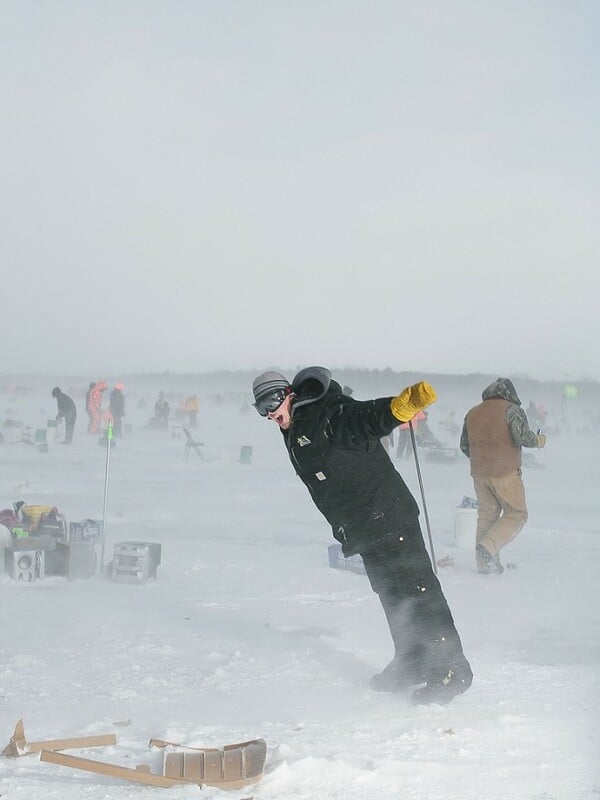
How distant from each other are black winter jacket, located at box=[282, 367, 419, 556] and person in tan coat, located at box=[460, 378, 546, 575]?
3.50 m

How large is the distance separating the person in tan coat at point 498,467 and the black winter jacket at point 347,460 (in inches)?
138

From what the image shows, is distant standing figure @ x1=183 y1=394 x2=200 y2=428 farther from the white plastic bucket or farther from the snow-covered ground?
the white plastic bucket

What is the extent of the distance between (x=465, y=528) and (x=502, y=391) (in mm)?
1828

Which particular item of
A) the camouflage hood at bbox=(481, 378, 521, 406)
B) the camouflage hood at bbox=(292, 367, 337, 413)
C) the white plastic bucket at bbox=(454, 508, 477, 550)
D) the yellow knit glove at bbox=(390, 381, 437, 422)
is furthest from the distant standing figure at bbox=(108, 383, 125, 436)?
the yellow knit glove at bbox=(390, 381, 437, 422)

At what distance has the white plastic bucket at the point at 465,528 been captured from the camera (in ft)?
30.1

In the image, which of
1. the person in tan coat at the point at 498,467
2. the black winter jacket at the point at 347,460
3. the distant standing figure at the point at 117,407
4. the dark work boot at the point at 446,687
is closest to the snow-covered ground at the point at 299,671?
the dark work boot at the point at 446,687

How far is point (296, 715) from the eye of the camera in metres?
4.14

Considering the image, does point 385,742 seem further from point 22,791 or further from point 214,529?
point 214,529

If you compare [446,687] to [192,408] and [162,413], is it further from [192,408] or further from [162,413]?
[192,408]

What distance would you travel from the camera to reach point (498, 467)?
7.85 m

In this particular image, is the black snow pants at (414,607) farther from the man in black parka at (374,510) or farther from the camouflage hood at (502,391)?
the camouflage hood at (502,391)

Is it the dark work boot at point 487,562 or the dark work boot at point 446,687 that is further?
the dark work boot at point 487,562

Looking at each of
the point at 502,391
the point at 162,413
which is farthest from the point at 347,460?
the point at 162,413

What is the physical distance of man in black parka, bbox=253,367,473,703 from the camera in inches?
168
